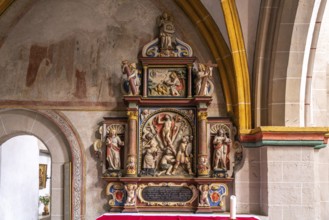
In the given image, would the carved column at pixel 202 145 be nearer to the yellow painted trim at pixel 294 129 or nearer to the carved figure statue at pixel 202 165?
the carved figure statue at pixel 202 165

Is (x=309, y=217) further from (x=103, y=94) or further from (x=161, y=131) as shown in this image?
(x=103, y=94)

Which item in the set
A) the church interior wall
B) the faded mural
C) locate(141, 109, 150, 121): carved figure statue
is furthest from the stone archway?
locate(141, 109, 150, 121): carved figure statue

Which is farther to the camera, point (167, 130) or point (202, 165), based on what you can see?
point (167, 130)

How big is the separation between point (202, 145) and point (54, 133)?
2352mm

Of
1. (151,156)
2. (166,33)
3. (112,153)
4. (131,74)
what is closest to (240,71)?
(166,33)

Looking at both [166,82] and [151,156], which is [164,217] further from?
[166,82]

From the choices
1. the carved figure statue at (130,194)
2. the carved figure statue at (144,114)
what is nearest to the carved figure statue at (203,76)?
the carved figure statue at (144,114)

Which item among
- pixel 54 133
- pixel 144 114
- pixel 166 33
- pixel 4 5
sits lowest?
pixel 54 133

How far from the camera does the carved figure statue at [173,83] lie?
8.23 metres

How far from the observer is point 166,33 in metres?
8.32

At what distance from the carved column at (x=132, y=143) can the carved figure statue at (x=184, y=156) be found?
65cm

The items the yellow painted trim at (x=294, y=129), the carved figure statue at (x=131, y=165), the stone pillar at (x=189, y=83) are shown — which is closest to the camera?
the yellow painted trim at (x=294, y=129)

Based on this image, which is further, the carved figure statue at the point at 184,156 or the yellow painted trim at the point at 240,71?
the carved figure statue at the point at 184,156

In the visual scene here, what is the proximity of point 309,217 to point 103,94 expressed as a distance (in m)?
3.63
